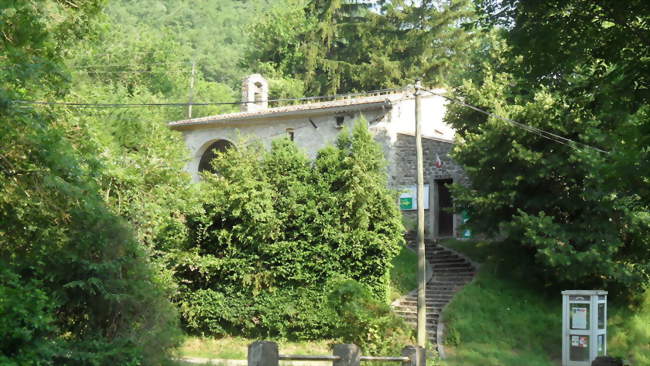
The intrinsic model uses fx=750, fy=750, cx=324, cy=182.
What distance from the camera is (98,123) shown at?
712 inches

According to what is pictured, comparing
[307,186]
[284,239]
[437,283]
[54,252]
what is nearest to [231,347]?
[284,239]

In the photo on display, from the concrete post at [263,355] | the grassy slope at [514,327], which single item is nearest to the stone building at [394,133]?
the grassy slope at [514,327]

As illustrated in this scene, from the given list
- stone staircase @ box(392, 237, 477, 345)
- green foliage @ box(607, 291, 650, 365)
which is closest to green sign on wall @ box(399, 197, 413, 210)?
stone staircase @ box(392, 237, 477, 345)

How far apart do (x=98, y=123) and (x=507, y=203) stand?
38.0ft

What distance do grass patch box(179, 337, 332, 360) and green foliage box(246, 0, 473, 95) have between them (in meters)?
21.4

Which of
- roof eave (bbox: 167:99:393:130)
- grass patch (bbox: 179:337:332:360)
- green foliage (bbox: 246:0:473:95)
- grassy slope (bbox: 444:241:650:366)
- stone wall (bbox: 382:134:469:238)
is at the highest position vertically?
green foliage (bbox: 246:0:473:95)

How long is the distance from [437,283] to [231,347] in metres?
7.11

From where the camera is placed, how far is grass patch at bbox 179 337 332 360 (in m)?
19.5

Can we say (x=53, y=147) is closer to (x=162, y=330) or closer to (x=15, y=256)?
(x=15, y=256)

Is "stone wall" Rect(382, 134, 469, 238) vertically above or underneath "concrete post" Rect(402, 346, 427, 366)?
above

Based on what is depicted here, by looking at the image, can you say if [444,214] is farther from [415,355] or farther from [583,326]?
[415,355]

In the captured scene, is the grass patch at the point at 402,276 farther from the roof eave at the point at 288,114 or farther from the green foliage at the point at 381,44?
the green foliage at the point at 381,44

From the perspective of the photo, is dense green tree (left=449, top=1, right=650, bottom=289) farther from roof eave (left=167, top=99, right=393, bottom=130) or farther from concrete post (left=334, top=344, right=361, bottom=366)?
concrete post (left=334, top=344, right=361, bottom=366)

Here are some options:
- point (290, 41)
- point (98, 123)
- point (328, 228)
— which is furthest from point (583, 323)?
point (290, 41)
